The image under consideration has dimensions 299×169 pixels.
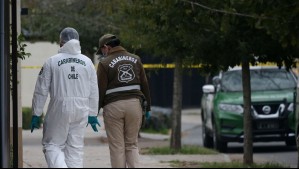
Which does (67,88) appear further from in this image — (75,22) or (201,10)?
(75,22)

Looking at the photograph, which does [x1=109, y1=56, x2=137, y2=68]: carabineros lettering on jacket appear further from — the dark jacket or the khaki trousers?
the khaki trousers

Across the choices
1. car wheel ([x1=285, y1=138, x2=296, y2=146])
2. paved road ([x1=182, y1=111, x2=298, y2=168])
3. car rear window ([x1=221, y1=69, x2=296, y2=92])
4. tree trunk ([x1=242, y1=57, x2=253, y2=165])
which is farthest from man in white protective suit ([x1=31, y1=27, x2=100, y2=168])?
car rear window ([x1=221, y1=69, x2=296, y2=92])

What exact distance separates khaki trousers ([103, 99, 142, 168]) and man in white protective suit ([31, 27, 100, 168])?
2.85ft

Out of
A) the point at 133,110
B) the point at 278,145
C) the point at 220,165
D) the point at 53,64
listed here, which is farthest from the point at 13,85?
the point at 278,145

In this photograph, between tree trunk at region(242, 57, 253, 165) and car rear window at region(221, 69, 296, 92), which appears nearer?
tree trunk at region(242, 57, 253, 165)

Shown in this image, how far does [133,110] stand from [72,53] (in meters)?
1.27

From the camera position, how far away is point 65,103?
32.6 feet

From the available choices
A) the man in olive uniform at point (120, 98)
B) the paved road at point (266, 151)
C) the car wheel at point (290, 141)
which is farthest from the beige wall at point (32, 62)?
the man in olive uniform at point (120, 98)

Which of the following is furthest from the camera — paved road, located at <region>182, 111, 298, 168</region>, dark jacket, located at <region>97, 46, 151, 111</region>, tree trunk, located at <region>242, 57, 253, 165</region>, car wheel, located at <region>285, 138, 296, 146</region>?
car wheel, located at <region>285, 138, 296, 146</region>

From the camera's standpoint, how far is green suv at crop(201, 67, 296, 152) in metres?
18.0

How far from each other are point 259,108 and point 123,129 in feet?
24.5

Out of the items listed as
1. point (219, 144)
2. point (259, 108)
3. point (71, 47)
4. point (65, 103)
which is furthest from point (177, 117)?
point (65, 103)

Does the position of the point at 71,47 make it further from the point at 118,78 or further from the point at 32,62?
the point at 32,62

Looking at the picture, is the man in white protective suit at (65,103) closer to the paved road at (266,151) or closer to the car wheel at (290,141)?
the paved road at (266,151)
